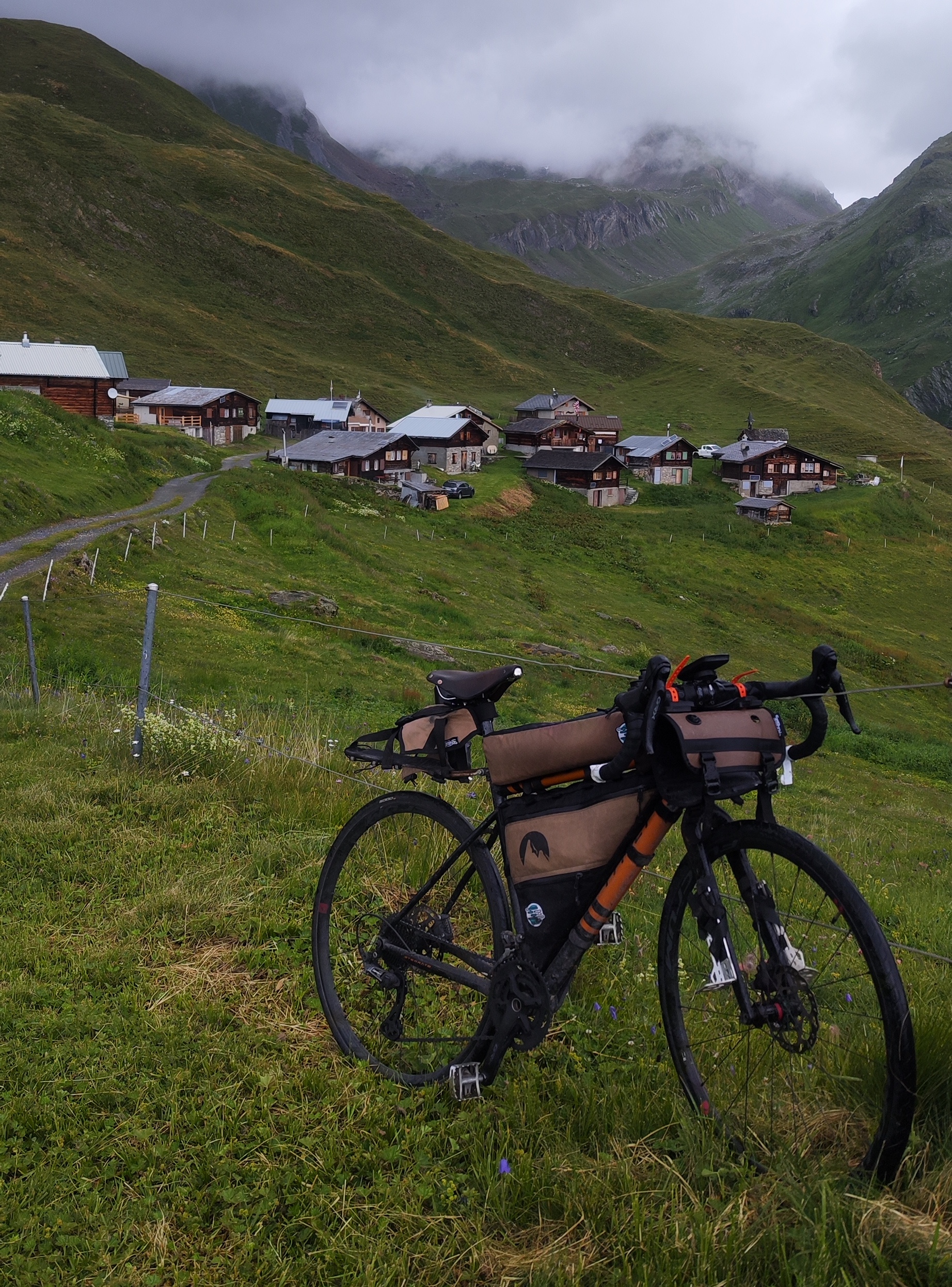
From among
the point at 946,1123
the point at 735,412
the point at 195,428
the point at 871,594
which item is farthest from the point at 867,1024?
the point at 735,412

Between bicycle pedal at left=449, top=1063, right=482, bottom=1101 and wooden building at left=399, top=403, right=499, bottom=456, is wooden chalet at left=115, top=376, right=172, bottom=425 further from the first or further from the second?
bicycle pedal at left=449, top=1063, right=482, bottom=1101

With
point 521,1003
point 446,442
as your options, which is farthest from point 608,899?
point 446,442

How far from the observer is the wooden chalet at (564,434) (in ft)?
323

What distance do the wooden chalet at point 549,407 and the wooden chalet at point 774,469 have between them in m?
22.6

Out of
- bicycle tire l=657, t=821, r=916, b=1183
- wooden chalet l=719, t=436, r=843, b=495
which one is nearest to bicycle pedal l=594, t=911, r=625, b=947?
bicycle tire l=657, t=821, r=916, b=1183

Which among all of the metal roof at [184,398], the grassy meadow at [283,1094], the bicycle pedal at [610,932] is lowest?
the grassy meadow at [283,1094]

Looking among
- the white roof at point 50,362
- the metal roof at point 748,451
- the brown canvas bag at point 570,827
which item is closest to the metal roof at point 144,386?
the white roof at point 50,362

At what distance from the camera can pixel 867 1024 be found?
3225 millimetres

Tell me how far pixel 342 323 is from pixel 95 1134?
164m

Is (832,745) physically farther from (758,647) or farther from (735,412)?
(735,412)

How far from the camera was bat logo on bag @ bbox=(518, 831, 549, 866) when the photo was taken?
138 inches

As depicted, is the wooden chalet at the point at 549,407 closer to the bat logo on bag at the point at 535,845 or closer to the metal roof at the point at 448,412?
the metal roof at the point at 448,412

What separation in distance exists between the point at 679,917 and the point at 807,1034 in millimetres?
576

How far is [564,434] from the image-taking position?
99.5 meters
